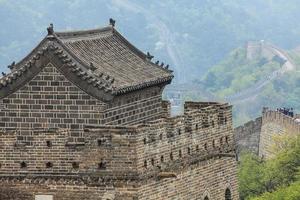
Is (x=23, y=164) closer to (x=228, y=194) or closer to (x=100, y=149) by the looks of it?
(x=100, y=149)

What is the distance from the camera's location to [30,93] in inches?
1507

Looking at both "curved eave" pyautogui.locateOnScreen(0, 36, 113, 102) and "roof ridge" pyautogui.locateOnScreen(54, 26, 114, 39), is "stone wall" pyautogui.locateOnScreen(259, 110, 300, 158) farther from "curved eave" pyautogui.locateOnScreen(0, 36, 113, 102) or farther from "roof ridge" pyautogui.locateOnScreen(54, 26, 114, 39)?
"curved eave" pyautogui.locateOnScreen(0, 36, 113, 102)

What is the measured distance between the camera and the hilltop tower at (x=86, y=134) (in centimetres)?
3669

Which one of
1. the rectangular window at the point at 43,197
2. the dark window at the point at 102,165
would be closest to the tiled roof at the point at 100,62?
the dark window at the point at 102,165

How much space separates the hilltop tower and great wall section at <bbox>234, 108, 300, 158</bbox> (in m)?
53.8

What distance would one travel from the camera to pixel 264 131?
98500mm

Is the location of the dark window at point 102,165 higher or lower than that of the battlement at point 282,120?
lower

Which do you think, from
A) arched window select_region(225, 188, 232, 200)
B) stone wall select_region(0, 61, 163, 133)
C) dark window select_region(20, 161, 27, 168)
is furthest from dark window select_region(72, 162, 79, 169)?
arched window select_region(225, 188, 232, 200)

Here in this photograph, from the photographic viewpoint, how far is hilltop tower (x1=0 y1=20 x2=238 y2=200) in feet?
120

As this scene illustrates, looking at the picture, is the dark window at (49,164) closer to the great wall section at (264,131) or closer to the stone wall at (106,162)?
the stone wall at (106,162)

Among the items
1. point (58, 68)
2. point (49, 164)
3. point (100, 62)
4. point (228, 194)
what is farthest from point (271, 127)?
point (49, 164)

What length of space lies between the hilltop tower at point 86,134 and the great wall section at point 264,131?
53797 mm

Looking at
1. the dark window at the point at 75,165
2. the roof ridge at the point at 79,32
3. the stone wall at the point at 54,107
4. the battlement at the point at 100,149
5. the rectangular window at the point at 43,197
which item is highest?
the roof ridge at the point at 79,32

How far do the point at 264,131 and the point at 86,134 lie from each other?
6240 cm
